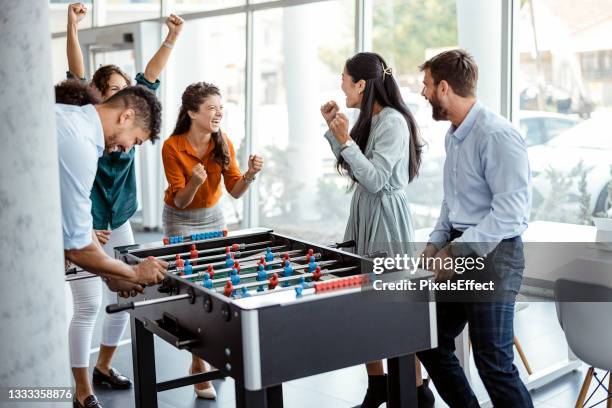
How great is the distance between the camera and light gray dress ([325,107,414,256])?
3307 millimetres

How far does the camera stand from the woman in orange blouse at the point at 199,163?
3793 mm

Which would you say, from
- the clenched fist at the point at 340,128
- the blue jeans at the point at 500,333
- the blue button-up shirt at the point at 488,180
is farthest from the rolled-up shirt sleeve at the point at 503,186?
the clenched fist at the point at 340,128

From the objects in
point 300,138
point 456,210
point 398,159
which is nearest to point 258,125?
point 300,138

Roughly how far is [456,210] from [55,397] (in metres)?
1.56

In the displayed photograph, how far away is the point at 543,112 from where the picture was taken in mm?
5375

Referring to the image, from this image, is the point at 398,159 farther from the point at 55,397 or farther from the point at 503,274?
the point at 55,397

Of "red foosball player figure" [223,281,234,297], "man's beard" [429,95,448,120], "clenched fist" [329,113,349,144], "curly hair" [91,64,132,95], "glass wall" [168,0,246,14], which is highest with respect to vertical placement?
"glass wall" [168,0,246,14]

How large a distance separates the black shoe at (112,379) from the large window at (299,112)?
314 centimetres

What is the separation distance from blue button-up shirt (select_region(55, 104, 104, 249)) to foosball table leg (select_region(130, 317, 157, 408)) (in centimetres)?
58

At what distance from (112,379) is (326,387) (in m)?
1.06

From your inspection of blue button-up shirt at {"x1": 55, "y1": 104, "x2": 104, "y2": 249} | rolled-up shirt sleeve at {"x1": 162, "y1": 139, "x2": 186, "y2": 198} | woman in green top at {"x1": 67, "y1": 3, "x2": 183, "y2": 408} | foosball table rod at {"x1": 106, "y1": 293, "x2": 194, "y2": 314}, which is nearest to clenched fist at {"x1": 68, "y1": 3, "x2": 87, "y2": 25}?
woman in green top at {"x1": 67, "y1": 3, "x2": 183, "y2": 408}

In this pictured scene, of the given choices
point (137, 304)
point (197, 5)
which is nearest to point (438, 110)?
point (137, 304)

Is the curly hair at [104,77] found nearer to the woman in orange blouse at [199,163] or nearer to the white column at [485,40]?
the woman in orange blouse at [199,163]

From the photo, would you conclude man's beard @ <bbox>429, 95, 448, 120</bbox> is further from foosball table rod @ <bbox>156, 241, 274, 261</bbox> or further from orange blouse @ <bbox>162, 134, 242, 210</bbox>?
orange blouse @ <bbox>162, 134, 242, 210</bbox>
